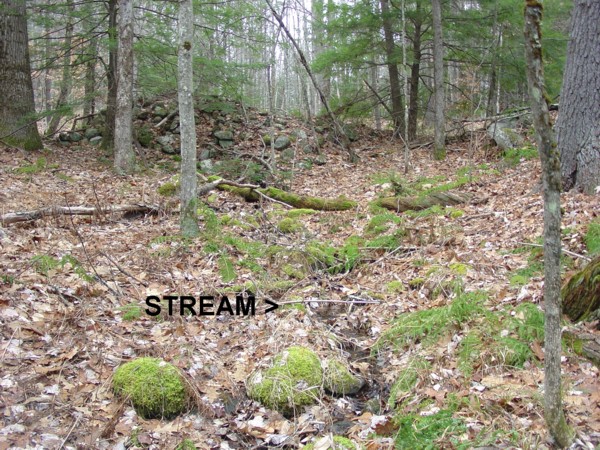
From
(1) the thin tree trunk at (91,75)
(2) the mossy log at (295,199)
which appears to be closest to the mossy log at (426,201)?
(2) the mossy log at (295,199)

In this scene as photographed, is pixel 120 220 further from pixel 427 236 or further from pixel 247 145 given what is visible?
pixel 247 145

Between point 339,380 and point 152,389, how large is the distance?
170 centimetres

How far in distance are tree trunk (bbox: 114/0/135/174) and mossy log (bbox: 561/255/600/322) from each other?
10.4 metres

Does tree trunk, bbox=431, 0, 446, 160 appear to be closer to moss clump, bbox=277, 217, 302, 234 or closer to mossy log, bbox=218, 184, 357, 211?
mossy log, bbox=218, 184, 357, 211

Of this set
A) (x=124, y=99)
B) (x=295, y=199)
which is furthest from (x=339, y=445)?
(x=124, y=99)

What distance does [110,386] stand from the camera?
4145mm

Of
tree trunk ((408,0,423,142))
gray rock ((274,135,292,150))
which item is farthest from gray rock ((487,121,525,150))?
gray rock ((274,135,292,150))

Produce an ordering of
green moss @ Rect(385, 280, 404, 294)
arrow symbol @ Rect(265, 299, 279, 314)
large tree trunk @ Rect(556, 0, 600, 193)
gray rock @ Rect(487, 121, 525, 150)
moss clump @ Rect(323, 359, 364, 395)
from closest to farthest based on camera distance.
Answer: moss clump @ Rect(323, 359, 364, 395) → arrow symbol @ Rect(265, 299, 279, 314) → green moss @ Rect(385, 280, 404, 294) → large tree trunk @ Rect(556, 0, 600, 193) → gray rock @ Rect(487, 121, 525, 150)

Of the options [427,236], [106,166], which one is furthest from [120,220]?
[427,236]

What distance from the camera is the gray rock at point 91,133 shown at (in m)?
15.2

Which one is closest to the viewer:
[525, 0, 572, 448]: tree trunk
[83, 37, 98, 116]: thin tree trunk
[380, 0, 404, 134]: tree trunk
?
[525, 0, 572, 448]: tree trunk

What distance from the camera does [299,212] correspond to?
32.2 feet

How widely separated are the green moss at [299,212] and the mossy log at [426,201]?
58.2 inches

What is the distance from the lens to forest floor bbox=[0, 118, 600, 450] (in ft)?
12.1
